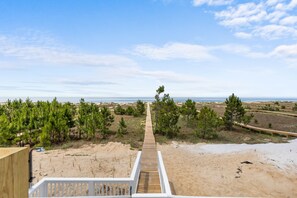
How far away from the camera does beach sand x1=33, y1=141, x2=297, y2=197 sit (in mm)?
7068

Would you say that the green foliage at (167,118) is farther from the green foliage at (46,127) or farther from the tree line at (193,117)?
the green foliage at (46,127)

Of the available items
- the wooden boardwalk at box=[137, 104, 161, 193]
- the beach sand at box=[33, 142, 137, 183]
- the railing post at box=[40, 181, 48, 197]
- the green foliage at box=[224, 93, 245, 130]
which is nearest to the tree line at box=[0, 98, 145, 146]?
the beach sand at box=[33, 142, 137, 183]

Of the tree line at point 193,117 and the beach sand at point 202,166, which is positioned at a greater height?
the tree line at point 193,117

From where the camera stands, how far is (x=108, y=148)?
39.0 ft

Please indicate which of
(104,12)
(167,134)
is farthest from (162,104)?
(104,12)

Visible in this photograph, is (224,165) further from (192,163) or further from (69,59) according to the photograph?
(69,59)

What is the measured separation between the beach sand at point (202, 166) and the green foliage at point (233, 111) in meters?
5.06

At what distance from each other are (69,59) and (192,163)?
17733mm

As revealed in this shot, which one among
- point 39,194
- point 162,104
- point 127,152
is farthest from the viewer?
point 162,104

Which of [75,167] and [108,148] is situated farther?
[108,148]

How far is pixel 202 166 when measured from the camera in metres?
9.33

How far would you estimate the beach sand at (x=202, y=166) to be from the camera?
7068mm

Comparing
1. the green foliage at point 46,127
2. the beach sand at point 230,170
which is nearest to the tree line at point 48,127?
the green foliage at point 46,127

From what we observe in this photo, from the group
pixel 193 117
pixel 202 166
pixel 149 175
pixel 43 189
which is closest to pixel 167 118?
pixel 193 117
